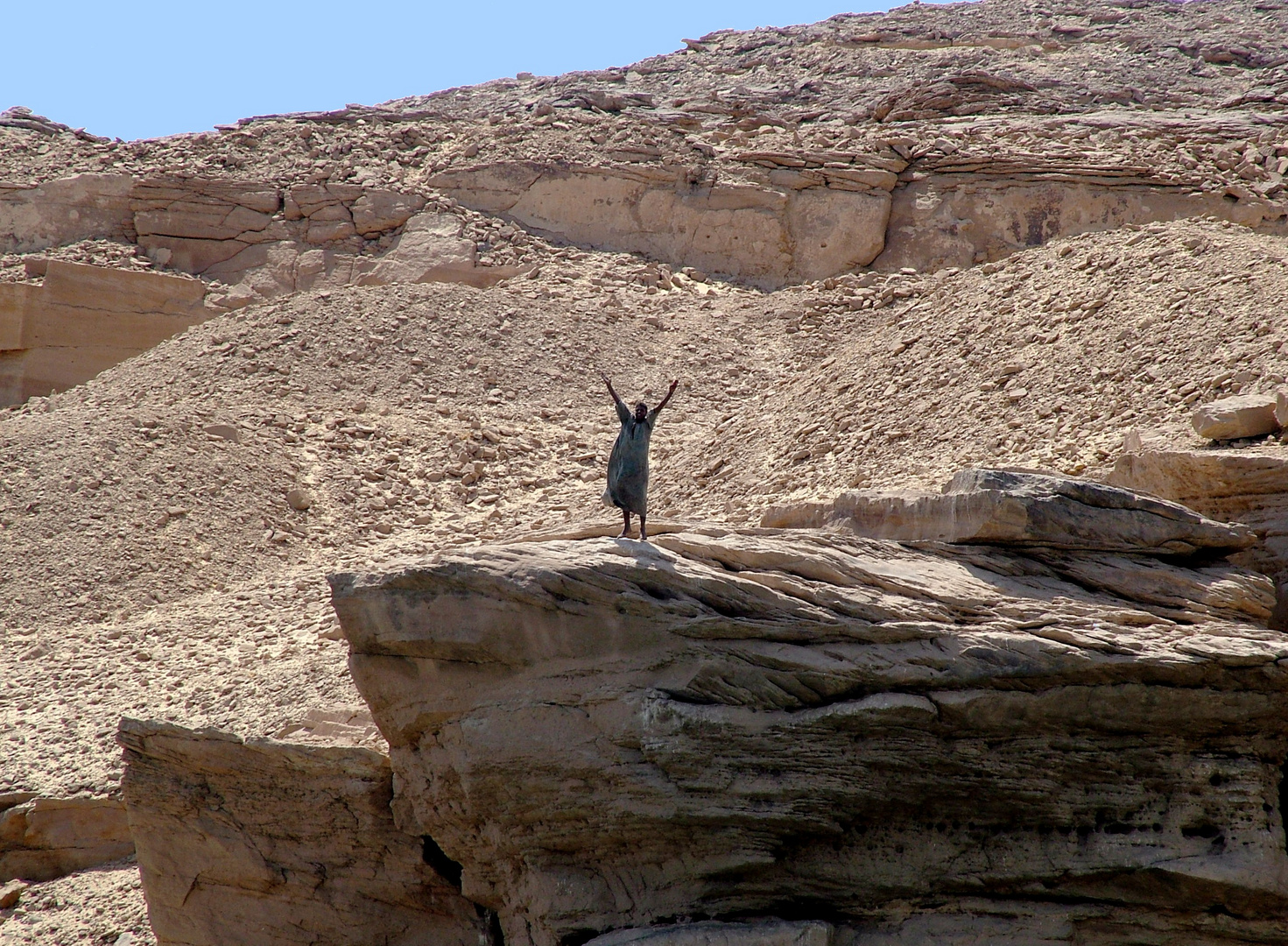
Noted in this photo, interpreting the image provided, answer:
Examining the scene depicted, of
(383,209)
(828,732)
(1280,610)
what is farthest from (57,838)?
(383,209)

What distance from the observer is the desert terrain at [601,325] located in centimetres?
1184

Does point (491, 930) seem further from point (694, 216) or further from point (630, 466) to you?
point (694, 216)

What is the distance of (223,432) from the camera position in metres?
15.7

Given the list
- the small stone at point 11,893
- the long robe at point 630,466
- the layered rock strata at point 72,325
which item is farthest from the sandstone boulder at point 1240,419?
the layered rock strata at point 72,325

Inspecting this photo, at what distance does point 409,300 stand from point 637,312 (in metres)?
3.87

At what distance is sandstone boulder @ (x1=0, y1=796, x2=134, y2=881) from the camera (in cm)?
1034

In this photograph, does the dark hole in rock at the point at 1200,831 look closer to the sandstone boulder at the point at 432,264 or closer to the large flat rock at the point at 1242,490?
the large flat rock at the point at 1242,490

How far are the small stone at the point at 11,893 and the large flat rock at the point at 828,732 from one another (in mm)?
5211

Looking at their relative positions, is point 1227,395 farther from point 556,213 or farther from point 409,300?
point 556,213

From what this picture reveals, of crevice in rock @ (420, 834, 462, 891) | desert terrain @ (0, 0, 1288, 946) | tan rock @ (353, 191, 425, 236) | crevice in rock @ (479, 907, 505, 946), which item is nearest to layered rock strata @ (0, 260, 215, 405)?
desert terrain @ (0, 0, 1288, 946)

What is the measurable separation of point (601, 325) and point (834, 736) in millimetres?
13632

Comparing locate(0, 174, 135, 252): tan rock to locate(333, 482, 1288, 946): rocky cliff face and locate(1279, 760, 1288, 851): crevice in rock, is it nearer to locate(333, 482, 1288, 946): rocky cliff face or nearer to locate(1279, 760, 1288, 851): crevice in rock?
locate(333, 482, 1288, 946): rocky cliff face

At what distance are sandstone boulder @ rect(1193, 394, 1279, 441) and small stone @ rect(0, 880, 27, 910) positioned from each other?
10.7 metres

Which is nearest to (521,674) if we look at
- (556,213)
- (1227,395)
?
(1227,395)
